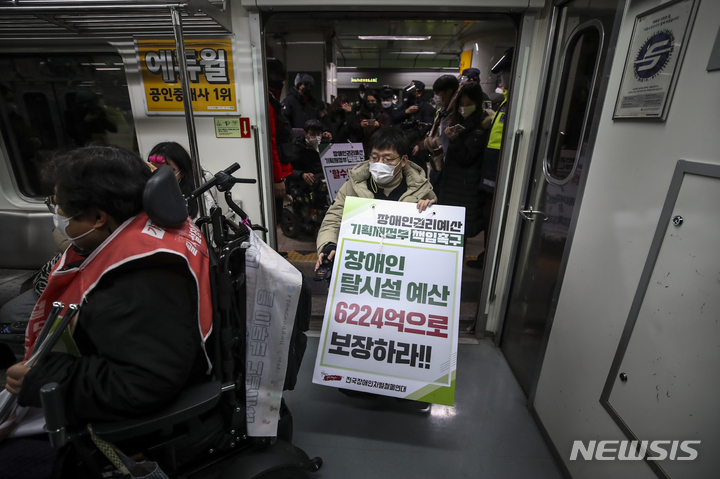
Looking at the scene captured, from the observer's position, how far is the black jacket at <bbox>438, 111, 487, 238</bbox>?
10.6ft

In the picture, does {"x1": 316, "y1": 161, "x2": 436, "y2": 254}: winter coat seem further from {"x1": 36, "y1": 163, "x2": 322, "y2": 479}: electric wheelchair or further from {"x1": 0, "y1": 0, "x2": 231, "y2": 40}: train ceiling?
{"x1": 0, "y1": 0, "x2": 231, "y2": 40}: train ceiling

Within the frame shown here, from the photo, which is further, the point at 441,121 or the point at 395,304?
the point at 441,121

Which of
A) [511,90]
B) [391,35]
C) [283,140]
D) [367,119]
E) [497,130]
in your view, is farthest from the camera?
[391,35]

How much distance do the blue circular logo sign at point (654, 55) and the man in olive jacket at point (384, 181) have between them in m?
1.06

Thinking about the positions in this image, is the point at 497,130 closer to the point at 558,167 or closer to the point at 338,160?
the point at 558,167

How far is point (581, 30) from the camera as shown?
1863mm

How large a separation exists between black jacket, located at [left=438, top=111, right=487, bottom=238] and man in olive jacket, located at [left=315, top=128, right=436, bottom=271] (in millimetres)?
1300

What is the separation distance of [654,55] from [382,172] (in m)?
1.31

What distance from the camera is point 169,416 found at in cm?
105

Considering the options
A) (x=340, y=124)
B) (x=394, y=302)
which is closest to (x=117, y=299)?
(x=394, y=302)

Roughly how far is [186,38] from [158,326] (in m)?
2.08

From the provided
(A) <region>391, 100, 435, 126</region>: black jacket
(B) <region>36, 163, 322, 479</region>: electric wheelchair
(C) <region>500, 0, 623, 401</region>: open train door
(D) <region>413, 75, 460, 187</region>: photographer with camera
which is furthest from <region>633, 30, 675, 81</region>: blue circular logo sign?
(A) <region>391, 100, 435, 126</region>: black jacket

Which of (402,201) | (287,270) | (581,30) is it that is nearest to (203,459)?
(287,270)

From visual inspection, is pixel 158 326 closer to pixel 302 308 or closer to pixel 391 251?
pixel 302 308
